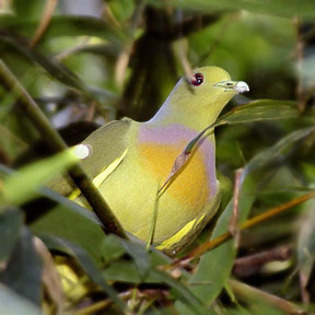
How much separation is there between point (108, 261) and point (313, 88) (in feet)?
1.50

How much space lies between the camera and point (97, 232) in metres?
1.01

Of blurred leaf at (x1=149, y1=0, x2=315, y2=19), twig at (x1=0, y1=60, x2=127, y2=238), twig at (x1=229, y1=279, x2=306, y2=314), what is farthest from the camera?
blurred leaf at (x1=149, y1=0, x2=315, y2=19)

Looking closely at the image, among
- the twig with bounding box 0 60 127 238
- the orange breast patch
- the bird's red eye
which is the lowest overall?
the orange breast patch

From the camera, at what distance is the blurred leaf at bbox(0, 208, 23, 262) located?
757 millimetres

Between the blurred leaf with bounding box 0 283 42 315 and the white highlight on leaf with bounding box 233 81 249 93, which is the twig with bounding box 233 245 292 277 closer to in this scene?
the white highlight on leaf with bounding box 233 81 249 93

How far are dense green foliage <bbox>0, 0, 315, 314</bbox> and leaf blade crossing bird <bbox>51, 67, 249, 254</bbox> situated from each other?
0.22ft

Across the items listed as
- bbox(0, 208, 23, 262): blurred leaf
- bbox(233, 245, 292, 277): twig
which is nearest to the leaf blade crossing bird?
bbox(233, 245, 292, 277): twig

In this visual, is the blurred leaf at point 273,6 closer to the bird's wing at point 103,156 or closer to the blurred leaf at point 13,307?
the bird's wing at point 103,156

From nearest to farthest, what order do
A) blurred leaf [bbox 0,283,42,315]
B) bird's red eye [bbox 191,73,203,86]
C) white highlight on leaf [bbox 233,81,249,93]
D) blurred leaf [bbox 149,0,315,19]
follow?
blurred leaf [bbox 0,283,42,315] → blurred leaf [bbox 149,0,315,19] → white highlight on leaf [bbox 233,81,249,93] → bird's red eye [bbox 191,73,203,86]

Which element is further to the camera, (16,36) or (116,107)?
(116,107)

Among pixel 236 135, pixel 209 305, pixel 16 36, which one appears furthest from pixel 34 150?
pixel 209 305

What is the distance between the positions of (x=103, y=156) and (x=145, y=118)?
0.36m

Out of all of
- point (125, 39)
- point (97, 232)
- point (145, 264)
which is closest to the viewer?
point (145, 264)

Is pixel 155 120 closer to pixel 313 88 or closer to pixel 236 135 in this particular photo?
pixel 236 135
